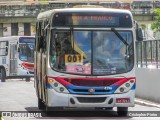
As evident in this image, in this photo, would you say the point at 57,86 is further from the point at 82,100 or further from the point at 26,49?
the point at 26,49

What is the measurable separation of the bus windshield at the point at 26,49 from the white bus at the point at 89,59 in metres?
A: 23.9

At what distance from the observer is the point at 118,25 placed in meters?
15.6

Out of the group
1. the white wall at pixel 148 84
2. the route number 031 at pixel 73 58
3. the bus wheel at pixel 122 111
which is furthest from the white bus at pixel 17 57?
the route number 031 at pixel 73 58

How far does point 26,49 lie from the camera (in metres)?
40.0

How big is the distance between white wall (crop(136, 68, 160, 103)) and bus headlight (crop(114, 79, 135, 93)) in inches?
237

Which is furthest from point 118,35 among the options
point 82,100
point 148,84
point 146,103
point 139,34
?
point 148,84

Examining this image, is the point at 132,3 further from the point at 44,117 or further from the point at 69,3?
the point at 44,117

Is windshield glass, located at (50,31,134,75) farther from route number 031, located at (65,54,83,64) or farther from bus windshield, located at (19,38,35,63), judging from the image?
bus windshield, located at (19,38,35,63)

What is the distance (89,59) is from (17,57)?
25.5 m

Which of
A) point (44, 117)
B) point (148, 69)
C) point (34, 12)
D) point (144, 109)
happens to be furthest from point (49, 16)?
point (34, 12)

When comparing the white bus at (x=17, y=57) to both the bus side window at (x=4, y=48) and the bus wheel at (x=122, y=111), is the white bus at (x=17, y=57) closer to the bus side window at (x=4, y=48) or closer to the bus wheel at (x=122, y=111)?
the bus side window at (x=4, y=48)

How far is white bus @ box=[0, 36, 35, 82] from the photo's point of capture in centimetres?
3969

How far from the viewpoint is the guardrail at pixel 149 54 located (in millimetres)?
22078

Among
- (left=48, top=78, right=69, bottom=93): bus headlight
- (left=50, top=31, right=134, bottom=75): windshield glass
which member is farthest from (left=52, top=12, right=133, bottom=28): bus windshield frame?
(left=48, top=78, right=69, bottom=93): bus headlight
